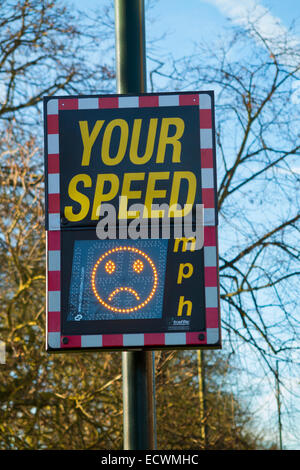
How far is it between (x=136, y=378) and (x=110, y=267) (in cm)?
60

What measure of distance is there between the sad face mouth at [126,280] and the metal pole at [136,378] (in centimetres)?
35

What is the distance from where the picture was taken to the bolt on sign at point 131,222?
3.80 meters

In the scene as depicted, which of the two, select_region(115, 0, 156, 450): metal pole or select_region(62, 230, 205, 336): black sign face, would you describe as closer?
select_region(62, 230, 205, 336): black sign face

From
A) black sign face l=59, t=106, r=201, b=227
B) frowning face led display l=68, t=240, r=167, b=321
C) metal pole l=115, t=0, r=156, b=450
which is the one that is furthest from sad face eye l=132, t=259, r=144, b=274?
metal pole l=115, t=0, r=156, b=450

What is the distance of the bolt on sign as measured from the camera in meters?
3.80

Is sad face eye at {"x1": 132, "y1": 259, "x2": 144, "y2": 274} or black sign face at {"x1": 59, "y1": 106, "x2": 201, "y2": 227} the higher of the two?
black sign face at {"x1": 59, "y1": 106, "x2": 201, "y2": 227}

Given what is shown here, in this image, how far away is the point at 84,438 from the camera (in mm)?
10352

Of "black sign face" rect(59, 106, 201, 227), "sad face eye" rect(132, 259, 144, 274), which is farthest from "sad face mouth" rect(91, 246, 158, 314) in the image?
"black sign face" rect(59, 106, 201, 227)

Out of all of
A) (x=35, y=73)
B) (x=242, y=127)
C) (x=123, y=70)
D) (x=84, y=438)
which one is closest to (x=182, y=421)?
(x=84, y=438)

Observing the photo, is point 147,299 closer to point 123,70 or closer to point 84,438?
point 123,70

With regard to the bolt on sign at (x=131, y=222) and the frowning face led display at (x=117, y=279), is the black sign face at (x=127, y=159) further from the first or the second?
the frowning face led display at (x=117, y=279)

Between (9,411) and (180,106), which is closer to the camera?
(180,106)

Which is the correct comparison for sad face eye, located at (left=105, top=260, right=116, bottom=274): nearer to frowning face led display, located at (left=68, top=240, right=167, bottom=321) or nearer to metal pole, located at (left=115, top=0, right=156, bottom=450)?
frowning face led display, located at (left=68, top=240, right=167, bottom=321)
